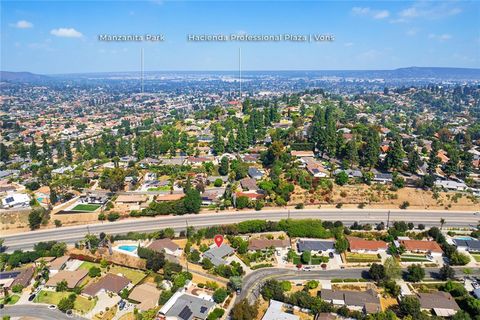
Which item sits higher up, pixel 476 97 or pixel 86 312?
pixel 476 97

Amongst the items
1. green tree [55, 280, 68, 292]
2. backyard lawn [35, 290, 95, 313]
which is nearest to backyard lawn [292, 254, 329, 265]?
backyard lawn [35, 290, 95, 313]

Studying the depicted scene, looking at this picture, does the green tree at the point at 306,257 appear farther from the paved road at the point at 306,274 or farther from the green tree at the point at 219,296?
the green tree at the point at 219,296

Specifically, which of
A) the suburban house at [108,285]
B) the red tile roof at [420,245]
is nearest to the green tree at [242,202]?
the suburban house at [108,285]

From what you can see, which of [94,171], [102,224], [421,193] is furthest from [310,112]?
[102,224]

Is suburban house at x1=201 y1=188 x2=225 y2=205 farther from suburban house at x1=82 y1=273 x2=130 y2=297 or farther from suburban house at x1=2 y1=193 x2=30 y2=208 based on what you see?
suburban house at x1=2 y1=193 x2=30 y2=208

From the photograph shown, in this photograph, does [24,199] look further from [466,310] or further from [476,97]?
[476,97]

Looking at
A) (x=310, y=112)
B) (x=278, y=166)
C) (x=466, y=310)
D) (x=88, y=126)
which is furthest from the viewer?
(x=88, y=126)
